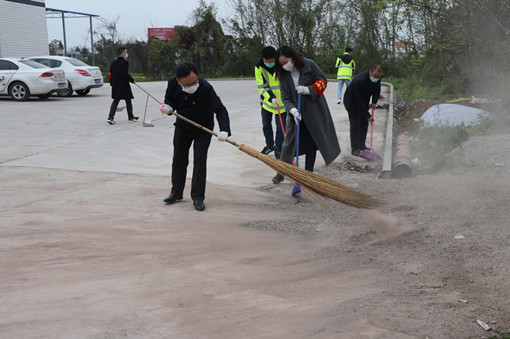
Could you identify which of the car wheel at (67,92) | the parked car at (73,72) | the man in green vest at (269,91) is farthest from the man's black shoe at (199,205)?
the parked car at (73,72)

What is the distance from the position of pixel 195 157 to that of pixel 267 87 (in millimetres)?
2648

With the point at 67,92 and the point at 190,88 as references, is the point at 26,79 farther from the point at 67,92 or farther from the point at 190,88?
the point at 190,88

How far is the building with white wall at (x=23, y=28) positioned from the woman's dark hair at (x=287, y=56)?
2612 centimetres

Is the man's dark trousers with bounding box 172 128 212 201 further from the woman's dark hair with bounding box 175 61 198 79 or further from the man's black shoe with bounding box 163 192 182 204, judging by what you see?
the woman's dark hair with bounding box 175 61 198 79

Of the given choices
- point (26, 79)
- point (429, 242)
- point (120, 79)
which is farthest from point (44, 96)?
point (429, 242)

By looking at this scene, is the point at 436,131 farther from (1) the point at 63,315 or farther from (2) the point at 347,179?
(1) the point at 63,315

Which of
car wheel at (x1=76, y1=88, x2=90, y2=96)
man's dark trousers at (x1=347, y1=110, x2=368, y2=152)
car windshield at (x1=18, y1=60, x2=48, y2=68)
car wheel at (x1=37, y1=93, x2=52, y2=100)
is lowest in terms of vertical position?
man's dark trousers at (x1=347, y1=110, x2=368, y2=152)

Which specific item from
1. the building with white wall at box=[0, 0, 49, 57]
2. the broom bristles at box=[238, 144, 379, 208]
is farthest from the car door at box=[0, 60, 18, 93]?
the broom bristles at box=[238, 144, 379, 208]

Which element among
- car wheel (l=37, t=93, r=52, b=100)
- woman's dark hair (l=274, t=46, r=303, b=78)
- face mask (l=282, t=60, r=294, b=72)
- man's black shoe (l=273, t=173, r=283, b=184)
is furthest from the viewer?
car wheel (l=37, t=93, r=52, b=100)

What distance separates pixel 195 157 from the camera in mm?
5910

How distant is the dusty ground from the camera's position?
3281 millimetres

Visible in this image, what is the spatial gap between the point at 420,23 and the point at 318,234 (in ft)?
53.7

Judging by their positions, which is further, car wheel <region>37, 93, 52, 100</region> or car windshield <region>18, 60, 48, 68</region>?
car wheel <region>37, 93, 52, 100</region>

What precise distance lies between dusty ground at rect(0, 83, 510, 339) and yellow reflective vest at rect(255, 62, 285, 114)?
1778 millimetres
